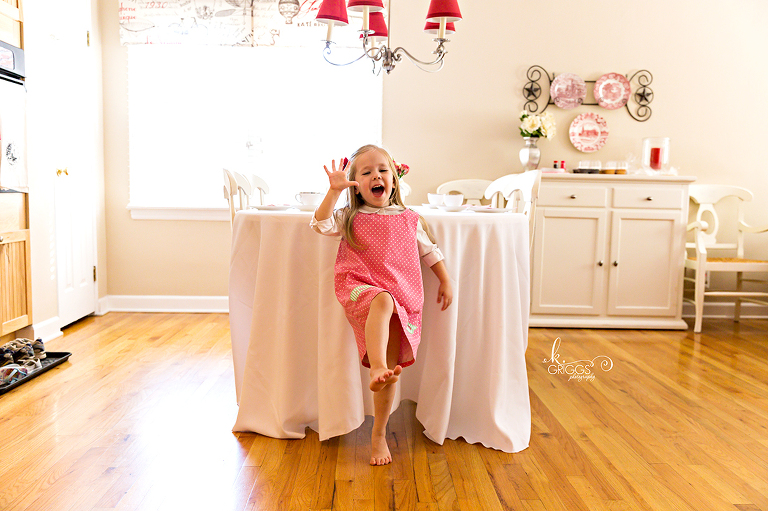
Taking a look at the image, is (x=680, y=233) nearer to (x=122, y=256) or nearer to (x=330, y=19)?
(x=330, y=19)

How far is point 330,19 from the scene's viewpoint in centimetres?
202

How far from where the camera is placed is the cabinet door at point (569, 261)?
139 inches

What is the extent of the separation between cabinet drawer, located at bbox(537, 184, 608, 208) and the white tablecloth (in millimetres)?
1739

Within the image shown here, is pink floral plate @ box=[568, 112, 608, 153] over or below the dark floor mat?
over

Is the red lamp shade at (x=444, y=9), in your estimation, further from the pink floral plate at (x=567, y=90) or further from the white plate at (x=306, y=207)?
the pink floral plate at (x=567, y=90)

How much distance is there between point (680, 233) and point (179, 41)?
337cm

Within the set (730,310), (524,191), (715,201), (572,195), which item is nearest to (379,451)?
(524,191)

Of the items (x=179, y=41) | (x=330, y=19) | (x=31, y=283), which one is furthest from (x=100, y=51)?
(x=330, y=19)

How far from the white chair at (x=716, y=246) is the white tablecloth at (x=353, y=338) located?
7.02 feet

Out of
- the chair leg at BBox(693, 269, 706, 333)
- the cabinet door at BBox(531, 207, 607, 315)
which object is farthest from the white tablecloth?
the chair leg at BBox(693, 269, 706, 333)

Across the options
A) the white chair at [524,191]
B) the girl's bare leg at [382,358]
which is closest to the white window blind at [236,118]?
the white chair at [524,191]

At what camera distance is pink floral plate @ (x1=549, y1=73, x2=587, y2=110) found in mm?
3803

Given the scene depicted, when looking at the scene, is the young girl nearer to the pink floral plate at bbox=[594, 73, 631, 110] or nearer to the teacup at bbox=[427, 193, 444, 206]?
the teacup at bbox=[427, 193, 444, 206]

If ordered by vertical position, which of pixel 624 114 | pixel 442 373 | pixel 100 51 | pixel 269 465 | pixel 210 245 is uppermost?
pixel 100 51
